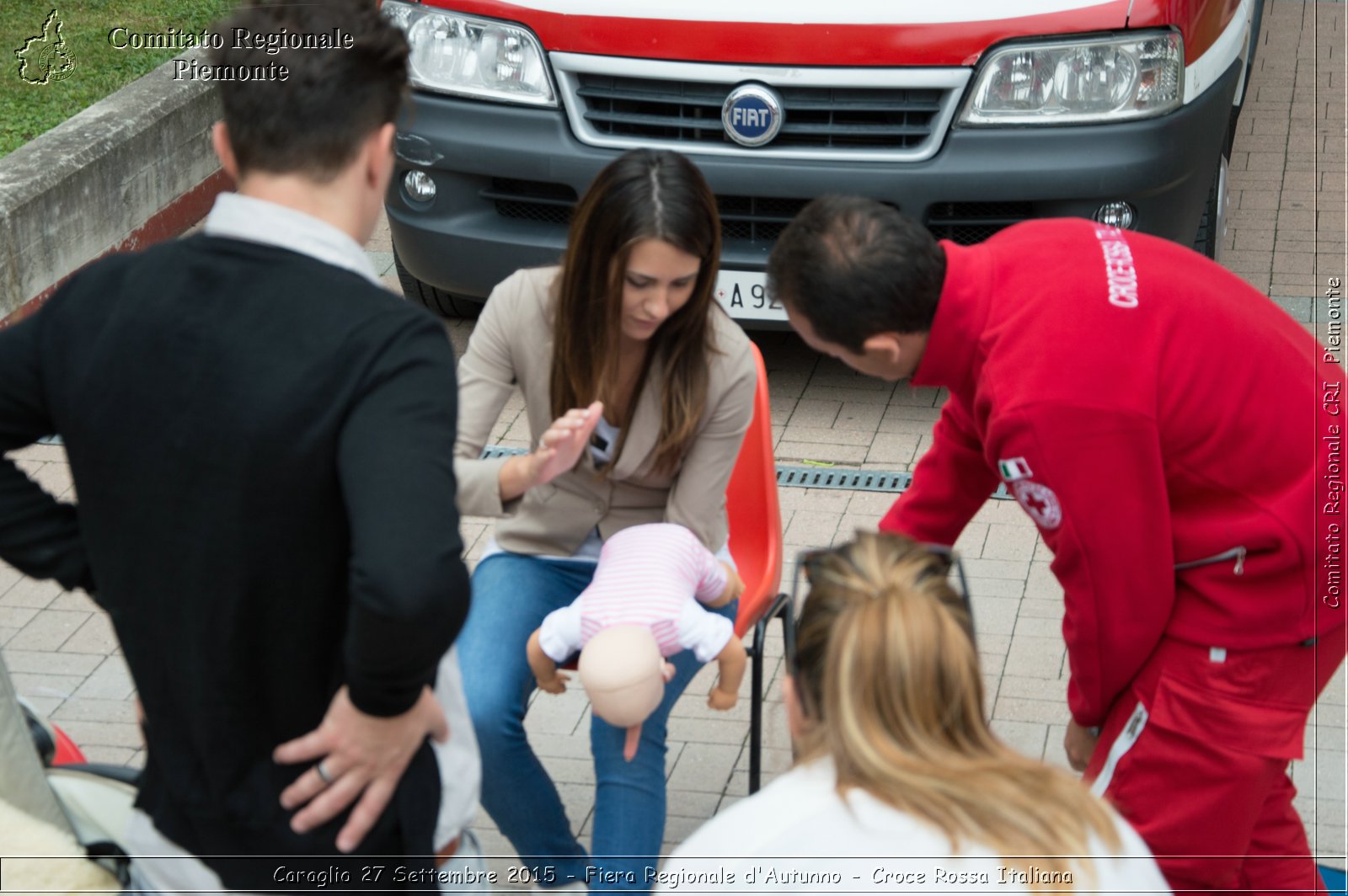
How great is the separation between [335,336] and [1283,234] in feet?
19.6

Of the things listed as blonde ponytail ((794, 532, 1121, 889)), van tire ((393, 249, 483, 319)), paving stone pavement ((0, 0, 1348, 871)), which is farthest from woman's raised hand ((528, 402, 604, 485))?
van tire ((393, 249, 483, 319))

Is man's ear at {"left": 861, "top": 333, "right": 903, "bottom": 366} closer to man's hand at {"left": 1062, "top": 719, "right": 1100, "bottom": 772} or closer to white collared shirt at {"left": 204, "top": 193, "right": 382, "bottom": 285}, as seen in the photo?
man's hand at {"left": 1062, "top": 719, "right": 1100, "bottom": 772}

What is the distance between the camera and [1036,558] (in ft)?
14.7

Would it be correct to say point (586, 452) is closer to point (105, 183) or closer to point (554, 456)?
point (554, 456)

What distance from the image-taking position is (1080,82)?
16.0ft

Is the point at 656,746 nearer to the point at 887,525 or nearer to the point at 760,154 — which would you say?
the point at 887,525

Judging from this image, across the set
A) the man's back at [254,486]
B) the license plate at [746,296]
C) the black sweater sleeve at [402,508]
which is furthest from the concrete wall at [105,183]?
the black sweater sleeve at [402,508]

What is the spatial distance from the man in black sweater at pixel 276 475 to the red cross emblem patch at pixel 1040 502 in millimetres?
1043

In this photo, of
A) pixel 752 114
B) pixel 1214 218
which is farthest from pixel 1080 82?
pixel 1214 218

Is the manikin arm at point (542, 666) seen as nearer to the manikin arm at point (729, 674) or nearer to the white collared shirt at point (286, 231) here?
the manikin arm at point (729, 674)

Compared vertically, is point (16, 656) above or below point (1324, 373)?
below

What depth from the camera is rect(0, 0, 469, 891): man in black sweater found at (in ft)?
5.19

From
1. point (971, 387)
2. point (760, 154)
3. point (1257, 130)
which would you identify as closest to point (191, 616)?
point (971, 387)

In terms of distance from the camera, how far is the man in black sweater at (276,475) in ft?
5.19
